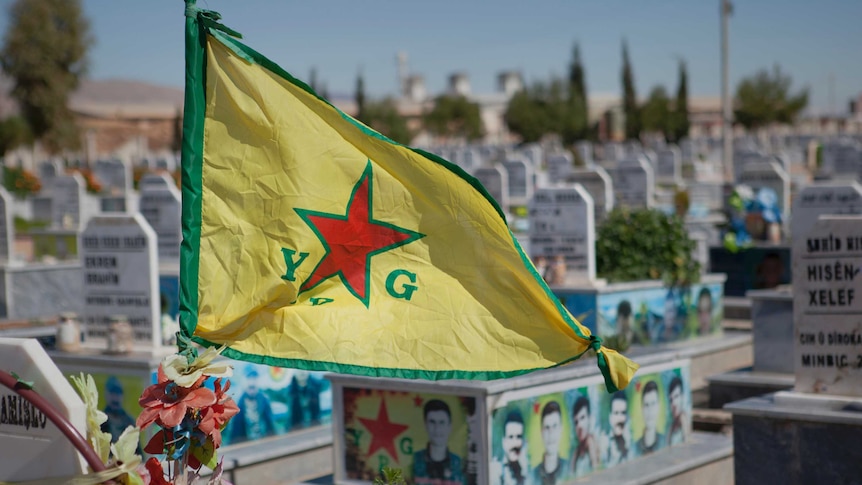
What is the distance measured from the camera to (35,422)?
4242mm

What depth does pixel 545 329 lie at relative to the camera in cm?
488

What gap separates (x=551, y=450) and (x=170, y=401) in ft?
12.4

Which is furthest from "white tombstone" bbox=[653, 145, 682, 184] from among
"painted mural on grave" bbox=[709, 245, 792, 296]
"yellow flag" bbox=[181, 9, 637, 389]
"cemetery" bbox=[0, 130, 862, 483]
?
"yellow flag" bbox=[181, 9, 637, 389]

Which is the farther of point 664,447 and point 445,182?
point 664,447

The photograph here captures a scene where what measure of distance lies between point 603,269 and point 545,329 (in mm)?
8341

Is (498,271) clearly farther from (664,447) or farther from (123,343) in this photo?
(123,343)

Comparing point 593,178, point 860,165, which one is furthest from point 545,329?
point 860,165

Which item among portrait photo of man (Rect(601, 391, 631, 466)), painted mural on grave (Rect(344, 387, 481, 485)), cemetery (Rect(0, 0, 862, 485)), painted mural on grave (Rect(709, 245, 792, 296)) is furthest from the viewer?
painted mural on grave (Rect(709, 245, 792, 296))

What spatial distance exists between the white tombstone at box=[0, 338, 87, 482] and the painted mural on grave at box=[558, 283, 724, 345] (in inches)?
319

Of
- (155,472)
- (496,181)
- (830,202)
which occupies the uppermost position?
(496,181)

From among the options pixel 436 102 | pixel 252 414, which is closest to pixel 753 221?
pixel 252 414

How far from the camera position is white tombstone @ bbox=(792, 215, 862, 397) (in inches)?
288

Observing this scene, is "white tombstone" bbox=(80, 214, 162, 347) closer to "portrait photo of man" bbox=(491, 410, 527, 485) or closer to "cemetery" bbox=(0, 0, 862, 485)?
"cemetery" bbox=(0, 0, 862, 485)

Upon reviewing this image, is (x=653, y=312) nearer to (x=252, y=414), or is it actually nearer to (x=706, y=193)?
(x=252, y=414)
